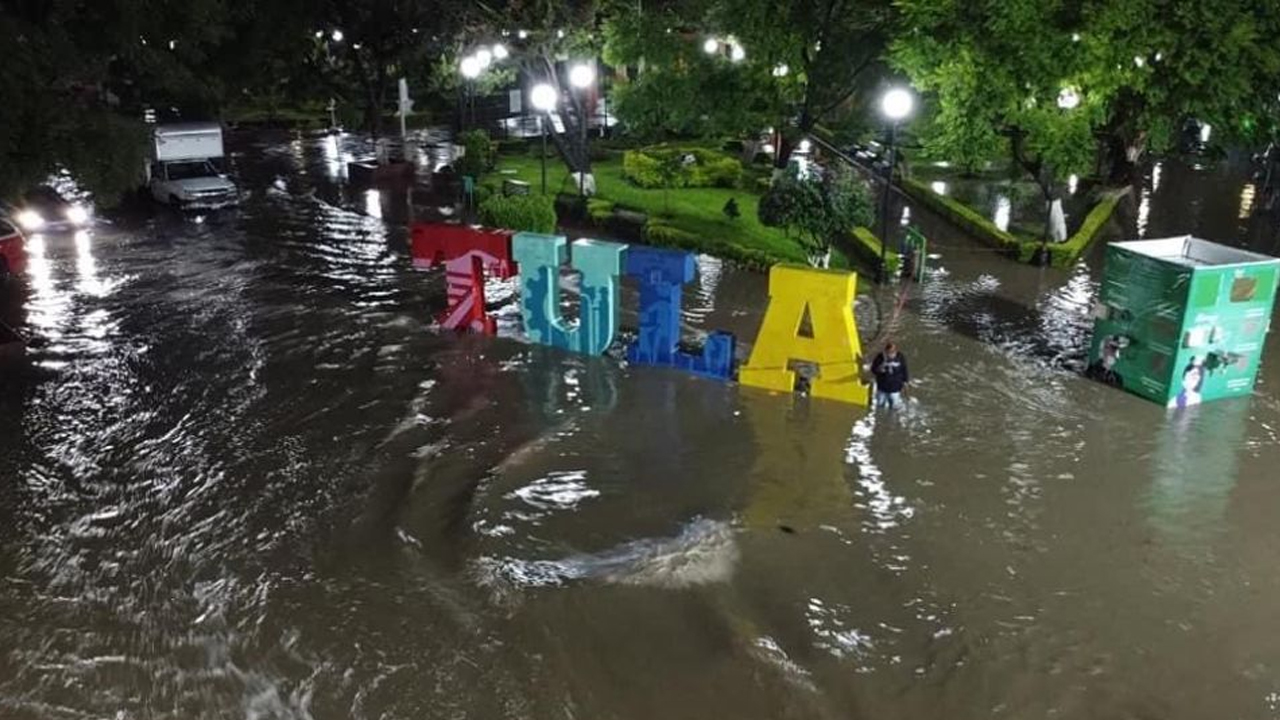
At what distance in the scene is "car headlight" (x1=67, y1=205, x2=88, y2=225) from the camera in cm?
2795

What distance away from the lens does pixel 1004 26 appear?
20.1m

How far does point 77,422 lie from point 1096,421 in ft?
48.4

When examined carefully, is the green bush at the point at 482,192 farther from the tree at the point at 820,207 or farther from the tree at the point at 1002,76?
the tree at the point at 1002,76

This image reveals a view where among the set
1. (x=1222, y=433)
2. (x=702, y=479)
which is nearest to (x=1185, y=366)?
(x=1222, y=433)

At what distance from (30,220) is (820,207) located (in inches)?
856

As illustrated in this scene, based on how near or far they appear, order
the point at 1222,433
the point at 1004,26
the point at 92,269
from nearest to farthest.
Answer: the point at 1222,433 < the point at 1004,26 < the point at 92,269

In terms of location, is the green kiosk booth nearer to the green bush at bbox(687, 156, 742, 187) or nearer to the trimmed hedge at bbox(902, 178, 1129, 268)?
the trimmed hedge at bbox(902, 178, 1129, 268)

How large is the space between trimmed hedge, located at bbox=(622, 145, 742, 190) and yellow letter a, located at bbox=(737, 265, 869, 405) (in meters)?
18.7

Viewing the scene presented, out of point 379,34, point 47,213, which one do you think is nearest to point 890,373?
point 47,213

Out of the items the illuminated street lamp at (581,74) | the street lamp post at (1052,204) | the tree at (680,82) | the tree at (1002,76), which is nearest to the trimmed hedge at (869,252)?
the tree at (1002,76)

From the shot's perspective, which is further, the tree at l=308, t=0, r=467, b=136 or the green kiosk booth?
the tree at l=308, t=0, r=467, b=136

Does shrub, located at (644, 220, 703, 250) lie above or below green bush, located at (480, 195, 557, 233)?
below

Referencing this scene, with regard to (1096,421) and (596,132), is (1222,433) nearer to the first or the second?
(1096,421)

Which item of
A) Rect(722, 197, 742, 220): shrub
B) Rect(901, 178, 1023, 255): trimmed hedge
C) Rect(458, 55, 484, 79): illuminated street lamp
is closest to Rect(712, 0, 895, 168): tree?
Rect(722, 197, 742, 220): shrub
